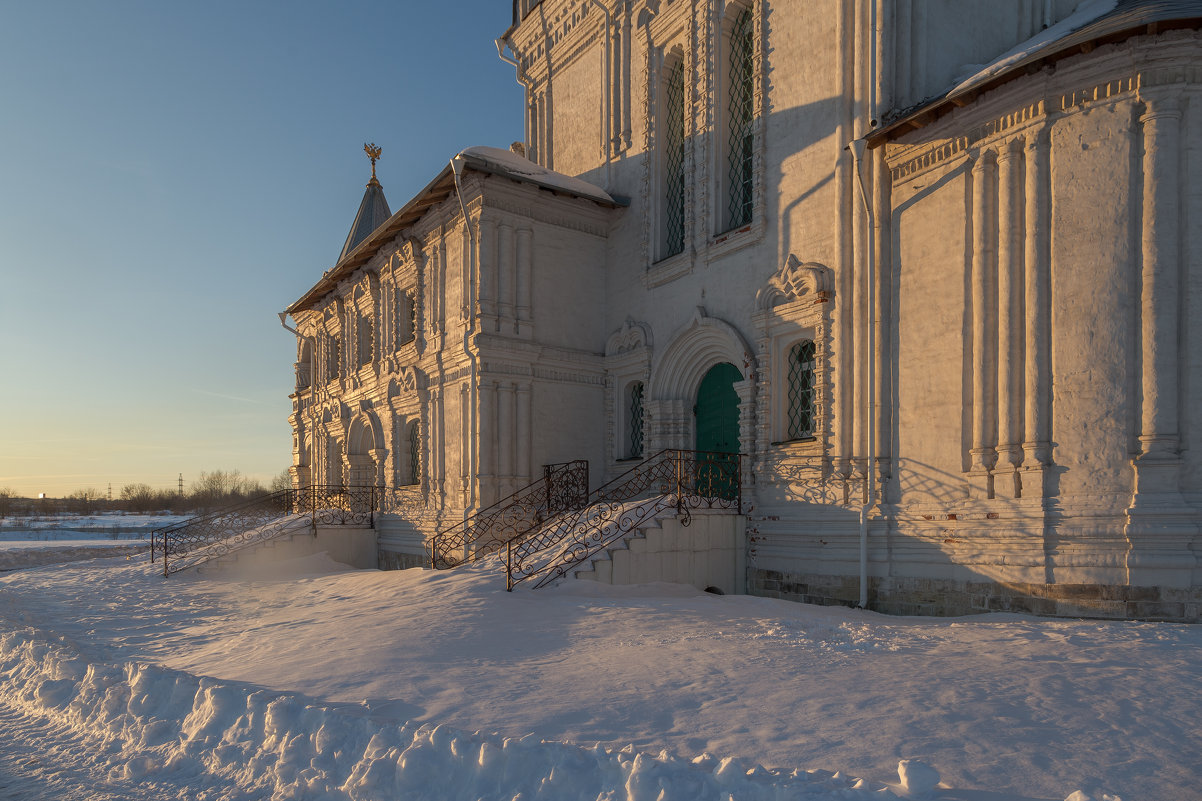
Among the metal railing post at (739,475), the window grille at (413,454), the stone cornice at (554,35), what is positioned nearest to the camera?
the metal railing post at (739,475)

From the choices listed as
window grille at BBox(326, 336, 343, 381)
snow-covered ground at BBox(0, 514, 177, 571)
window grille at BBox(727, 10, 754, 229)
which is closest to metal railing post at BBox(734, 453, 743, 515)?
window grille at BBox(727, 10, 754, 229)

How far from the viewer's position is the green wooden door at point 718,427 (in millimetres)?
12211

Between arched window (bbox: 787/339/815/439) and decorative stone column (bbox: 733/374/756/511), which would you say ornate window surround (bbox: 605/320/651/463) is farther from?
arched window (bbox: 787/339/815/439)

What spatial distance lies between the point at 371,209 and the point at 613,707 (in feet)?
77.5

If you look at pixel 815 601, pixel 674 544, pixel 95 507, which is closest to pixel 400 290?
pixel 674 544

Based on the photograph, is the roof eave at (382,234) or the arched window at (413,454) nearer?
the roof eave at (382,234)

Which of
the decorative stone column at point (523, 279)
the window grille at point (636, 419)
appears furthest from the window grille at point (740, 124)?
the decorative stone column at point (523, 279)

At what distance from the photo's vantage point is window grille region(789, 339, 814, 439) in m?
11.6

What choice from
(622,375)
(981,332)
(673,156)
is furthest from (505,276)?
(981,332)

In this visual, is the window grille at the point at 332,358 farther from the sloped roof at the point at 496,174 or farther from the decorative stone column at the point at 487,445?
the decorative stone column at the point at 487,445

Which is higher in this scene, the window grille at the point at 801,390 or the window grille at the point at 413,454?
the window grille at the point at 801,390

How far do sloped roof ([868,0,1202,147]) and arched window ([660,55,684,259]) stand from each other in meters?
4.58

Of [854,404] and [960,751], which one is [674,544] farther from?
[960,751]

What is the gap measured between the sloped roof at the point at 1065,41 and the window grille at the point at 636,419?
6.23 m
